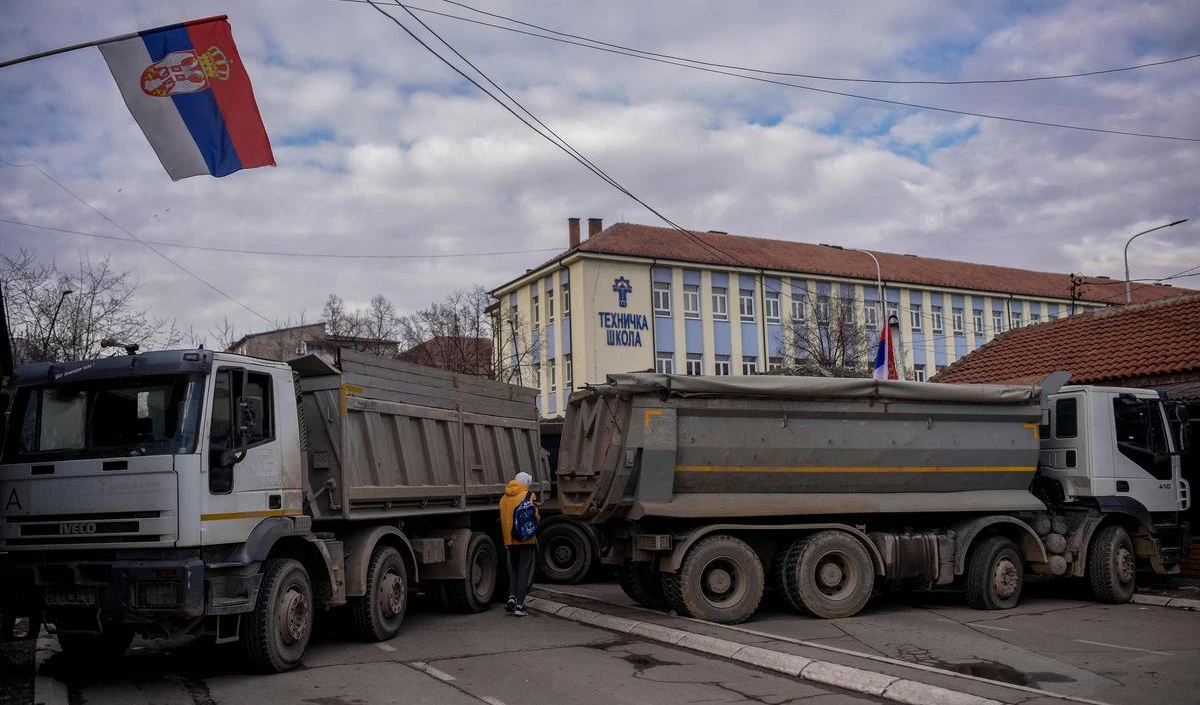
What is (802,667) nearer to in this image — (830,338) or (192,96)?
(192,96)

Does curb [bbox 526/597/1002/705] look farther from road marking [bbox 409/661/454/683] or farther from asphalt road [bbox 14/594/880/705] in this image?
road marking [bbox 409/661/454/683]

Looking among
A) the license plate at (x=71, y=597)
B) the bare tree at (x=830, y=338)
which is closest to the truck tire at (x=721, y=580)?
the license plate at (x=71, y=597)

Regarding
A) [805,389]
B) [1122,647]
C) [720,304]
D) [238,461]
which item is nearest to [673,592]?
[805,389]

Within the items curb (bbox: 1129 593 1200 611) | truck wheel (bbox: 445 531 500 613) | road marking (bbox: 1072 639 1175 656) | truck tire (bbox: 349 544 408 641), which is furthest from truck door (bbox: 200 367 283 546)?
curb (bbox: 1129 593 1200 611)

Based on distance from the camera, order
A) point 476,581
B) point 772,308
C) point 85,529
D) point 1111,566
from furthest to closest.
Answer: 1. point 772,308
2. point 476,581
3. point 1111,566
4. point 85,529

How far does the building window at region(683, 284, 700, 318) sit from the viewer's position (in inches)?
1834

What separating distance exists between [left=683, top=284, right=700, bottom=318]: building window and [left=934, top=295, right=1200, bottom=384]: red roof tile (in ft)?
83.0

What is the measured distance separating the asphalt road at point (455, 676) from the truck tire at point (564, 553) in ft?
15.3

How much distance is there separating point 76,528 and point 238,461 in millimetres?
1355

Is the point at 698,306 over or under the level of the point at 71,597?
over

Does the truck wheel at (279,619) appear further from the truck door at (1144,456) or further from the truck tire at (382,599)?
the truck door at (1144,456)

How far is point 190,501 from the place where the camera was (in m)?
7.90

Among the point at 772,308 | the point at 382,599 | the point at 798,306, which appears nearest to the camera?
the point at 382,599

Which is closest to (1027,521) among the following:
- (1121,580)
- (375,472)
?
(1121,580)
